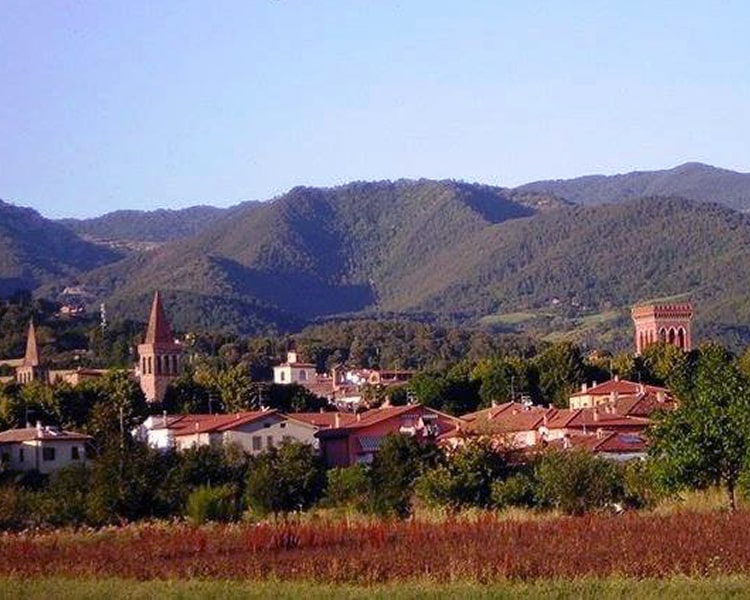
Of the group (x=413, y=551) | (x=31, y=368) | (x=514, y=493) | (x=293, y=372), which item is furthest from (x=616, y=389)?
(x=413, y=551)

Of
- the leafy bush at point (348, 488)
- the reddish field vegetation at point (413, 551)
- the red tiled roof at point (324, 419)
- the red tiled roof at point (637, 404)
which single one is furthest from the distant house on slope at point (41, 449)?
the reddish field vegetation at point (413, 551)

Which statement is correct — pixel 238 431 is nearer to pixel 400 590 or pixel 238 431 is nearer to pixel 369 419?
pixel 369 419

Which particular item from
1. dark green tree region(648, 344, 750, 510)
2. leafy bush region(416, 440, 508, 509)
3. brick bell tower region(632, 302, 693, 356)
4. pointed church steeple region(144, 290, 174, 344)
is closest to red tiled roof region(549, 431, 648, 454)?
leafy bush region(416, 440, 508, 509)

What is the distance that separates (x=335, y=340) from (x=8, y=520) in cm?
11872

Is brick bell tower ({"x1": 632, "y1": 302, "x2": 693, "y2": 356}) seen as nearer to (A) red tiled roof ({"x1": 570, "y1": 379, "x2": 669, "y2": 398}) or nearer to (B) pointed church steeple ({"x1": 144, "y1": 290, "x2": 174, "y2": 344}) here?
(B) pointed church steeple ({"x1": 144, "y1": 290, "x2": 174, "y2": 344})

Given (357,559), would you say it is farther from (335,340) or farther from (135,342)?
(335,340)

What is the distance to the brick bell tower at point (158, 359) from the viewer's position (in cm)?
9788

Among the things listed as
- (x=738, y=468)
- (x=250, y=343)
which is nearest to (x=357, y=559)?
(x=738, y=468)

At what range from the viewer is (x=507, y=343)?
471 ft

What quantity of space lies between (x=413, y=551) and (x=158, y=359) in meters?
75.8

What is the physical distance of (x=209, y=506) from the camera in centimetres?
4172

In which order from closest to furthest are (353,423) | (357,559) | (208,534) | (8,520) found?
(357,559)
(208,534)
(8,520)
(353,423)

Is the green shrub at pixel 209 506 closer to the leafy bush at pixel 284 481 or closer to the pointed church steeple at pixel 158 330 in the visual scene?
the leafy bush at pixel 284 481

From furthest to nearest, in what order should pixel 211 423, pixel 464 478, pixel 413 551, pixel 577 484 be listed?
1. pixel 211 423
2. pixel 464 478
3. pixel 577 484
4. pixel 413 551
